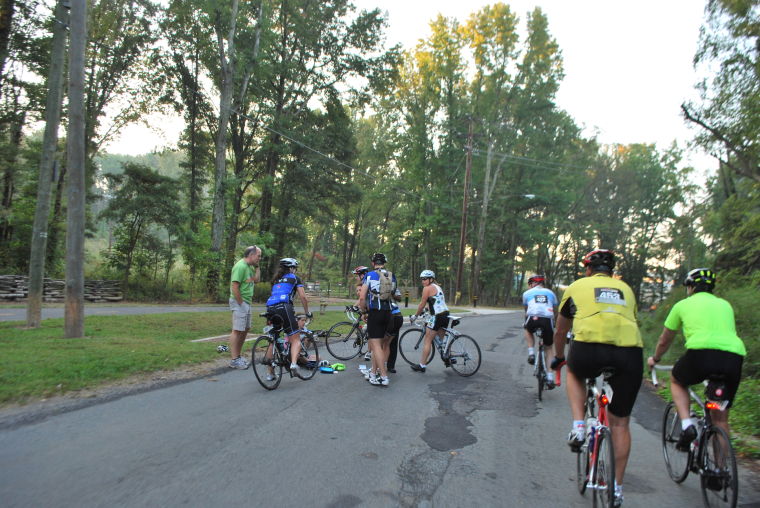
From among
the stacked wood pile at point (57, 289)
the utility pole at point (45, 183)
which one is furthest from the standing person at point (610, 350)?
the stacked wood pile at point (57, 289)

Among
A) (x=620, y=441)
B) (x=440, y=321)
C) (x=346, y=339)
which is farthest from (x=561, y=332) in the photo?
(x=346, y=339)

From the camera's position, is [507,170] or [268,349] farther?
[507,170]

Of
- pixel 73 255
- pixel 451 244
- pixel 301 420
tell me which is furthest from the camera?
pixel 451 244

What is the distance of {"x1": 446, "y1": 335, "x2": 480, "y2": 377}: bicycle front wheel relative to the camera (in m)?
8.18

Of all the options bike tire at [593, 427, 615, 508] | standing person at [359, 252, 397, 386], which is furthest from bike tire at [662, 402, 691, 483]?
standing person at [359, 252, 397, 386]

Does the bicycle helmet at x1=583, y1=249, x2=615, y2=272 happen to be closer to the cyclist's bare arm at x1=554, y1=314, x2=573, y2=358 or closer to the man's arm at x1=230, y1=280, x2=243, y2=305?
the cyclist's bare arm at x1=554, y1=314, x2=573, y2=358

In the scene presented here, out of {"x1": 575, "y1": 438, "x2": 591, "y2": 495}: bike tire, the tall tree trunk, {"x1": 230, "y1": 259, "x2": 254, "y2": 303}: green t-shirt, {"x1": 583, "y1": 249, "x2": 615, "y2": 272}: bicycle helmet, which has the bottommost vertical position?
{"x1": 575, "y1": 438, "x2": 591, "y2": 495}: bike tire

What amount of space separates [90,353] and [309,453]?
18.0 feet

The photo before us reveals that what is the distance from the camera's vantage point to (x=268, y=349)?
665 centimetres

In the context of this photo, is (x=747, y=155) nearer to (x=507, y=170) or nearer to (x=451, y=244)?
(x=507, y=170)

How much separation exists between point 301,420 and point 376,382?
2.05m

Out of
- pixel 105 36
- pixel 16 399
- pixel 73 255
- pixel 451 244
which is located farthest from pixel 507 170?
pixel 16 399

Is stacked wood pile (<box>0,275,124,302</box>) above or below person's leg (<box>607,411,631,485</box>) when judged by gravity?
above

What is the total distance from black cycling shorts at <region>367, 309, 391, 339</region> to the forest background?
7.15 metres
